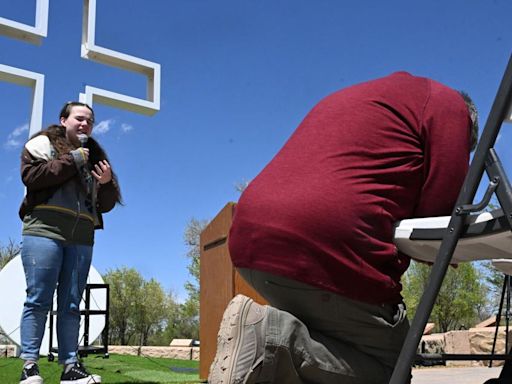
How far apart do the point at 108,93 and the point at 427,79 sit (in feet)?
16.7

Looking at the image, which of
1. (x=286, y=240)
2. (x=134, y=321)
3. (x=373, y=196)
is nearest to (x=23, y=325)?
(x=286, y=240)

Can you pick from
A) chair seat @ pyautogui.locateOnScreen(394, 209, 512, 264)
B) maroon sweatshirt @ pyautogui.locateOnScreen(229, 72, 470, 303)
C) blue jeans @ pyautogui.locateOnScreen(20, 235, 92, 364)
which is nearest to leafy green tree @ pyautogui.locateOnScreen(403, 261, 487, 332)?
blue jeans @ pyautogui.locateOnScreen(20, 235, 92, 364)

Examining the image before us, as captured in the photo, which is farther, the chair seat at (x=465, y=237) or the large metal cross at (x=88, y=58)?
the large metal cross at (x=88, y=58)

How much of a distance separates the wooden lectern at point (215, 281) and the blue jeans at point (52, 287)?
0.80 meters

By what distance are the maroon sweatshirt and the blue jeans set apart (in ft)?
4.79

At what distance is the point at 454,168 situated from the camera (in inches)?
58.5

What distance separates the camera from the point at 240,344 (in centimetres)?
142

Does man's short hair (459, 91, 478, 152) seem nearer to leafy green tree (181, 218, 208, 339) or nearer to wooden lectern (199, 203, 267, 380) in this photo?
wooden lectern (199, 203, 267, 380)

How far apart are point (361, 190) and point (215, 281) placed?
238 centimetres

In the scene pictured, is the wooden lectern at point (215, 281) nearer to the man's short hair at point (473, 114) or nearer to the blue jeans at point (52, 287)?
the blue jeans at point (52, 287)

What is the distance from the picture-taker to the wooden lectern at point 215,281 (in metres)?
3.38

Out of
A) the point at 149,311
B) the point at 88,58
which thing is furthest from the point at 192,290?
the point at 88,58

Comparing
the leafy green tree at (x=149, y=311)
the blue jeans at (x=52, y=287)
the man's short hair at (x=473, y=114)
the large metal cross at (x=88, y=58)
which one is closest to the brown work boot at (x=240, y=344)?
the man's short hair at (x=473, y=114)

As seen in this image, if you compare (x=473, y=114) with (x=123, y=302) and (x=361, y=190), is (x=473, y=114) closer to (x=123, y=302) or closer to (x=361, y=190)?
(x=361, y=190)
